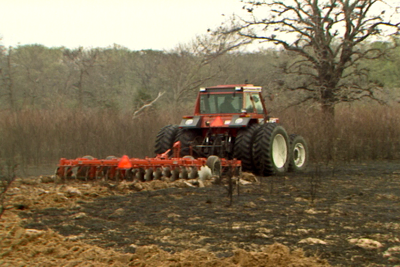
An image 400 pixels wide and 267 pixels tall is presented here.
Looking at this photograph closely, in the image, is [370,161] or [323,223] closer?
[323,223]

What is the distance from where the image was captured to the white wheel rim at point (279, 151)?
40.3ft

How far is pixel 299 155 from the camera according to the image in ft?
44.1

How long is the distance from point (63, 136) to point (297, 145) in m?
6.01

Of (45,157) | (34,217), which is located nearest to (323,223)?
(34,217)

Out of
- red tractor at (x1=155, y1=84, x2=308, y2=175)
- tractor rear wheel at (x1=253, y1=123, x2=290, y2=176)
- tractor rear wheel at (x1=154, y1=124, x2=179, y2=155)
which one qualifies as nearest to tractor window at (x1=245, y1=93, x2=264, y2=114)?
red tractor at (x1=155, y1=84, x2=308, y2=175)

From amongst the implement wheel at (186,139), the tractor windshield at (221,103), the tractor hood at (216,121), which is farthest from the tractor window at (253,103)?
the implement wheel at (186,139)

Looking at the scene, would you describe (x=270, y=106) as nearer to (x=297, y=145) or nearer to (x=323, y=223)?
(x=297, y=145)

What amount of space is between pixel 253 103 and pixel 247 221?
6118mm

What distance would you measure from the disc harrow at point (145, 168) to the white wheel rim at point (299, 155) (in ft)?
9.87

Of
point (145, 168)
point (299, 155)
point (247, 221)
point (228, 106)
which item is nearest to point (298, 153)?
point (299, 155)

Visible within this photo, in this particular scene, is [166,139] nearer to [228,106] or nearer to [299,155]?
[228,106]

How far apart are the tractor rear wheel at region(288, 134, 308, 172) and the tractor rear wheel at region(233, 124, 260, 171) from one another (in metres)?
1.70

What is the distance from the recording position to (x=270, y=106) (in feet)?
61.6

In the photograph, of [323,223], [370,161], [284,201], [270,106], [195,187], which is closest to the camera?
[323,223]
